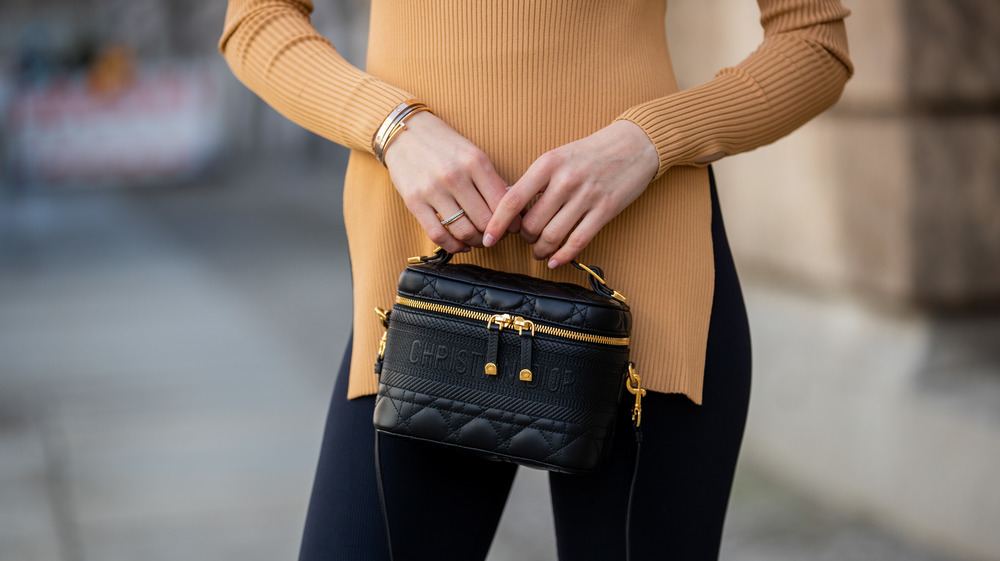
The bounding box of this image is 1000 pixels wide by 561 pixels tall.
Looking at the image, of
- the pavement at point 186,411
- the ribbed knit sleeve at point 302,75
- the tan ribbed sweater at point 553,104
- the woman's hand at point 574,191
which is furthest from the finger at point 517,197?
the pavement at point 186,411

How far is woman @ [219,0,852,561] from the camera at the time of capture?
3.78 feet

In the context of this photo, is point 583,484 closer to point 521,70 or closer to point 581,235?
point 581,235

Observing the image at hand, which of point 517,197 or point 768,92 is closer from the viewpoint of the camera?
point 517,197

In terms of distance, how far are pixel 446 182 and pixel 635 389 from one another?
34 centimetres

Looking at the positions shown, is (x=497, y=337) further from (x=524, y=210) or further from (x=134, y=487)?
(x=134, y=487)

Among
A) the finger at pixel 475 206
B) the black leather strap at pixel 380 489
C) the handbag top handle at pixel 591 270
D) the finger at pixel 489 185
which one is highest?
the finger at pixel 489 185

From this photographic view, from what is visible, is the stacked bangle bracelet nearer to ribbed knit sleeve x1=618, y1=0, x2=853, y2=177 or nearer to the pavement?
ribbed knit sleeve x1=618, y1=0, x2=853, y2=177

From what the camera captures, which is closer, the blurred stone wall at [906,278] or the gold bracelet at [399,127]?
the gold bracelet at [399,127]

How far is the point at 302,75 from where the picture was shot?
128 cm

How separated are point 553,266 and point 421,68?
0.32 metres

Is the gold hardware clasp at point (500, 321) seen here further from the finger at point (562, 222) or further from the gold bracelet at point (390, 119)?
the gold bracelet at point (390, 119)

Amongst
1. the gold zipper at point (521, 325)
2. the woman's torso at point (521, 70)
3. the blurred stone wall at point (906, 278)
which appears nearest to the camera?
the gold zipper at point (521, 325)

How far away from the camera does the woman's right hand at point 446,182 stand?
1126 mm

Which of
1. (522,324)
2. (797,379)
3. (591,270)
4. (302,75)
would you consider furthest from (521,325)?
(797,379)
